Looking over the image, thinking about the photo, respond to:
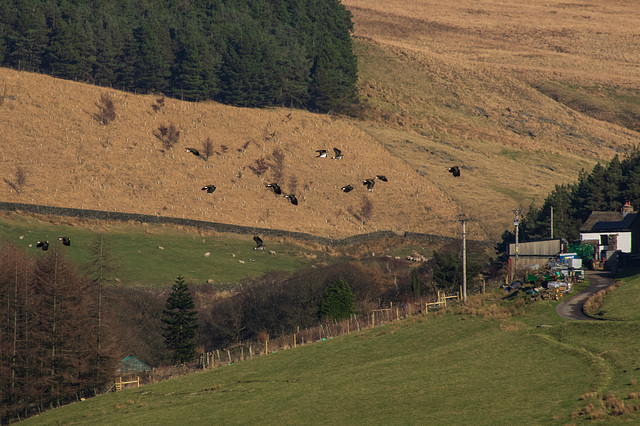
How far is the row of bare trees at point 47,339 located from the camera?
7612 centimetres

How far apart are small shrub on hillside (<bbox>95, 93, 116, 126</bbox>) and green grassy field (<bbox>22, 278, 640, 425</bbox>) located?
106 m

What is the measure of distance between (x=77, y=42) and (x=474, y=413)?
507 feet

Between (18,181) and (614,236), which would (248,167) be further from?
(614,236)

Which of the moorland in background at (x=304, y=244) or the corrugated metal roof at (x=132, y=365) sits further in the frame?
the corrugated metal roof at (x=132, y=365)

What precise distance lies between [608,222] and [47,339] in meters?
66.6

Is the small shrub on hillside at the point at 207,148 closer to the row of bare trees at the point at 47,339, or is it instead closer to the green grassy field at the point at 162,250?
the green grassy field at the point at 162,250

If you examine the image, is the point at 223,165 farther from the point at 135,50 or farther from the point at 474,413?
the point at 474,413

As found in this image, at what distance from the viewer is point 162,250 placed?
413 feet

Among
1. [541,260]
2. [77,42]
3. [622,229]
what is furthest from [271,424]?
[77,42]

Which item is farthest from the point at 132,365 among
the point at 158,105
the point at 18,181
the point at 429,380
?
the point at 158,105

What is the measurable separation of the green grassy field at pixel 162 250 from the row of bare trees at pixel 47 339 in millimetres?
27609

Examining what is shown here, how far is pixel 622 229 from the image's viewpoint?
103 metres

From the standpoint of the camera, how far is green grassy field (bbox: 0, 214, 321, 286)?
381 ft

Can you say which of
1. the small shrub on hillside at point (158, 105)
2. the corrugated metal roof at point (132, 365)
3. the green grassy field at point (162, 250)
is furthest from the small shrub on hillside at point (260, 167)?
the corrugated metal roof at point (132, 365)
